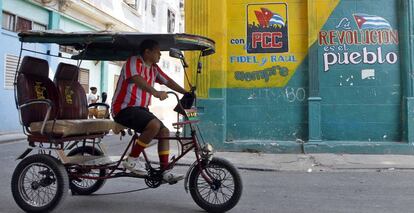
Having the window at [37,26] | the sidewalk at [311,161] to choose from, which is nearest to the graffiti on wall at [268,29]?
the sidewalk at [311,161]

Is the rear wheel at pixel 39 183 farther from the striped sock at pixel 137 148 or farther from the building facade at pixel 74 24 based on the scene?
the building facade at pixel 74 24

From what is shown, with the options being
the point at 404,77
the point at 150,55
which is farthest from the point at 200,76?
the point at 150,55

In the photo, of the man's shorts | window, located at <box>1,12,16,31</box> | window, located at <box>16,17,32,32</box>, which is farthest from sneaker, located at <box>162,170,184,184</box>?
window, located at <box>16,17,32,32</box>

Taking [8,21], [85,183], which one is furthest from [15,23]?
[85,183]

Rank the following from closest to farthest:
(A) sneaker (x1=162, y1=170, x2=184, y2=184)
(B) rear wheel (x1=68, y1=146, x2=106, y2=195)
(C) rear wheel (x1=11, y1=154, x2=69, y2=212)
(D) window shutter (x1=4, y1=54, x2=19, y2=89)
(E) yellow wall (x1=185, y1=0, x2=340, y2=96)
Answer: (C) rear wheel (x1=11, y1=154, x2=69, y2=212) → (A) sneaker (x1=162, y1=170, x2=184, y2=184) → (B) rear wheel (x1=68, y1=146, x2=106, y2=195) → (E) yellow wall (x1=185, y1=0, x2=340, y2=96) → (D) window shutter (x1=4, y1=54, x2=19, y2=89)

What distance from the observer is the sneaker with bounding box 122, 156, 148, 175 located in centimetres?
517

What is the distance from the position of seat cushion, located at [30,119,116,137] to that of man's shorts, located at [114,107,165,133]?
577 millimetres

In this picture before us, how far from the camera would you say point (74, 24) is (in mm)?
20016

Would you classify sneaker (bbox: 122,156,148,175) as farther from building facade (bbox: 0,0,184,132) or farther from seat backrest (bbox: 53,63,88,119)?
building facade (bbox: 0,0,184,132)

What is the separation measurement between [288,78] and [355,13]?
2.21 m

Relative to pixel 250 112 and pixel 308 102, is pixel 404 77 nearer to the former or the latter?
pixel 308 102

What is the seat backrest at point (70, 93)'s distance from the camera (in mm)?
6059

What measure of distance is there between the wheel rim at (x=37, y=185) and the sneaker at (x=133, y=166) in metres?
0.81

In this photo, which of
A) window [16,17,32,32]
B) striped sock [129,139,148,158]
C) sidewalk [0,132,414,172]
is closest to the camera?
striped sock [129,139,148,158]
